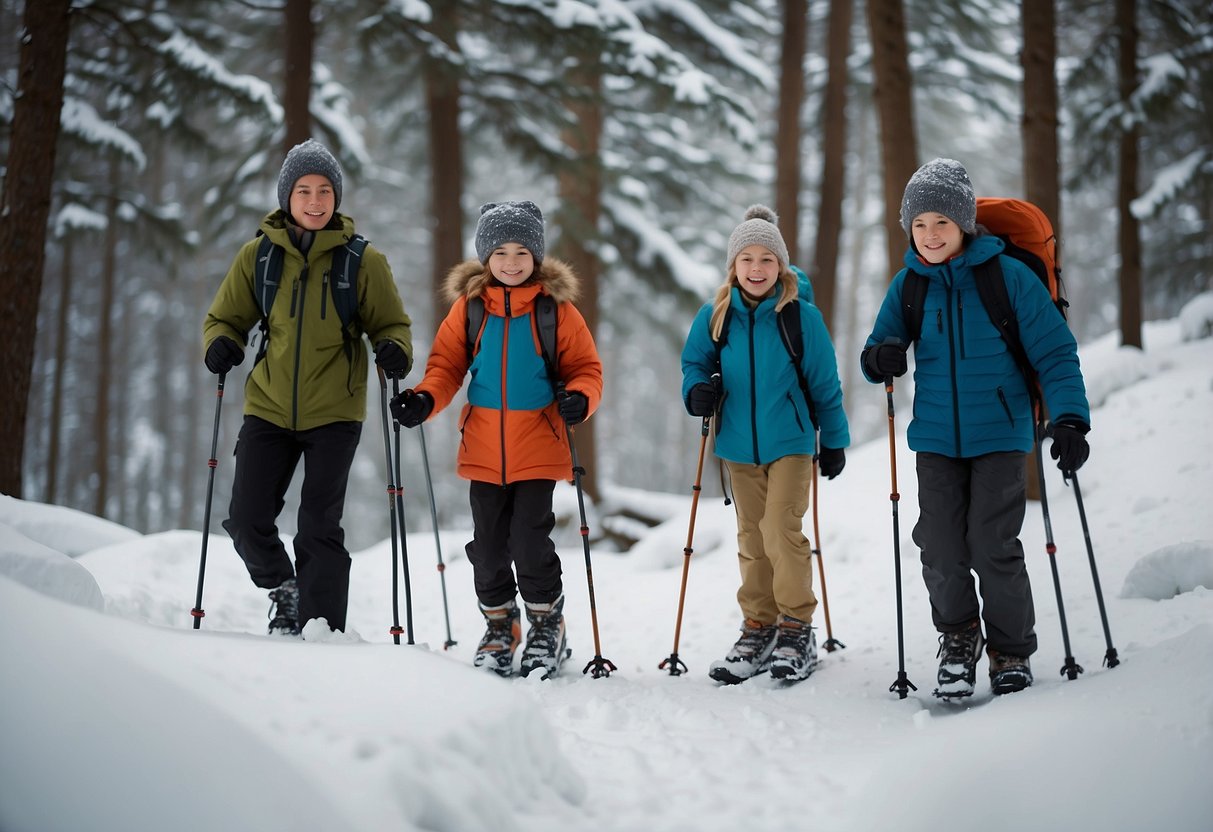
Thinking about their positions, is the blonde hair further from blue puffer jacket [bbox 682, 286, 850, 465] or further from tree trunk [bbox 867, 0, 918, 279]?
tree trunk [bbox 867, 0, 918, 279]

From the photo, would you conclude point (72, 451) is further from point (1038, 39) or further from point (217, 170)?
point (1038, 39)

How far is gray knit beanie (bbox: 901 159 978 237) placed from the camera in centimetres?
418

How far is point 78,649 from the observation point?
232cm

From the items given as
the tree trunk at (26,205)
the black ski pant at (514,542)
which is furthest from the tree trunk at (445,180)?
the black ski pant at (514,542)

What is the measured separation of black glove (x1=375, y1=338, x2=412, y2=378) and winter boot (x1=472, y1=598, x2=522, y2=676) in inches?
54.1

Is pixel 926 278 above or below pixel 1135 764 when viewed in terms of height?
above

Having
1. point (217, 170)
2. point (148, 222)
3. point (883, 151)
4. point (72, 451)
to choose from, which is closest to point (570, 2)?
point (883, 151)

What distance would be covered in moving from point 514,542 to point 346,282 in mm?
1654

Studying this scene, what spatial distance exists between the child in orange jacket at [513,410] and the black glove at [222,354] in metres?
0.94

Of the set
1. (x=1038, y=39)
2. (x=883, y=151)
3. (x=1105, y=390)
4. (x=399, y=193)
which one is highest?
(x=399, y=193)

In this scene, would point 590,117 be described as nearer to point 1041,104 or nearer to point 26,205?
point 1041,104

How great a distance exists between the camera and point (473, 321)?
4801 mm

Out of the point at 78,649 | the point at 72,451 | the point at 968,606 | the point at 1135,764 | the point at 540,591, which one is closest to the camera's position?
the point at 78,649

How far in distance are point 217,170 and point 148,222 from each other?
9592mm
